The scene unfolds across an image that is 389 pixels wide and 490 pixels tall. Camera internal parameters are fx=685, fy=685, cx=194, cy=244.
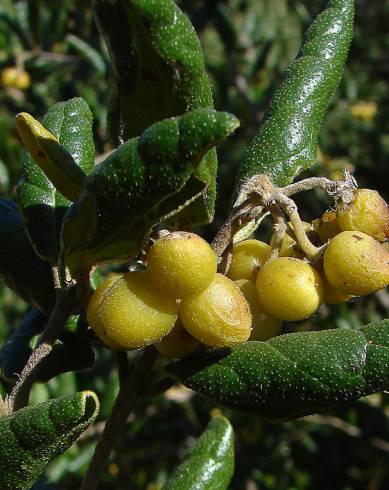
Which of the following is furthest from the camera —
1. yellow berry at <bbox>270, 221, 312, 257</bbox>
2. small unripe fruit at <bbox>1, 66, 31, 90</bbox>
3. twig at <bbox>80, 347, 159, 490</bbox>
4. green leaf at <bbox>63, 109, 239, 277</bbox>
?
small unripe fruit at <bbox>1, 66, 31, 90</bbox>

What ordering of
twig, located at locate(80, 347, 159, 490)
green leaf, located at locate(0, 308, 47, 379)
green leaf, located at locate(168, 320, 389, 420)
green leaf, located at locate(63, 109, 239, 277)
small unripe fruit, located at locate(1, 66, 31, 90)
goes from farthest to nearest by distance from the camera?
small unripe fruit, located at locate(1, 66, 31, 90)
green leaf, located at locate(0, 308, 47, 379)
twig, located at locate(80, 347, 159, 490)
green leaf, located at locate(168, 320, 389, 420)
green leaf, located at locate(63, 109, 239, 277)

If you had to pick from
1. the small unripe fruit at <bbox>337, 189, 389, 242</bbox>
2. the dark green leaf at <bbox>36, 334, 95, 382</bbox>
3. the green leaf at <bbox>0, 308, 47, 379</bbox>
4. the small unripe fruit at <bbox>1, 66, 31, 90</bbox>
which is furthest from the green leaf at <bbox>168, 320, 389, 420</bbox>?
the small unripe fruit at <bbox>1, 66, 31, 90</bbox>

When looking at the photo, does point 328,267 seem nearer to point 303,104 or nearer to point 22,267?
point 303,104

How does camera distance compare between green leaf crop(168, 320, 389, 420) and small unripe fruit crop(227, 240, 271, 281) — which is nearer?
green leaf crop(168, 320, 389, 420)

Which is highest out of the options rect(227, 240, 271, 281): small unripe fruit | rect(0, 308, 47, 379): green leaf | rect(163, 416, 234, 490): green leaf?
rect(227, 240, 271, 281): small unripe fruit

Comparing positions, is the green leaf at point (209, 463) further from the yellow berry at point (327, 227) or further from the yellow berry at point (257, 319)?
the yellow berry at point (327, 227)

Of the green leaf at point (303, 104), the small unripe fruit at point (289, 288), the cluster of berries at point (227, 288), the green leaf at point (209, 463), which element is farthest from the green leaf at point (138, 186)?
the green leaf at point (209, 463)

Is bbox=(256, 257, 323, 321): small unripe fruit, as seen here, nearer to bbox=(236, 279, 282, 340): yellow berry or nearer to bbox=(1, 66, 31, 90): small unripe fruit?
bbox=(236, 279, 282, 340): yellow berry

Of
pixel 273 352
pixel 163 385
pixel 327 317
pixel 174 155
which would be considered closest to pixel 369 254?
pixel 273 352
